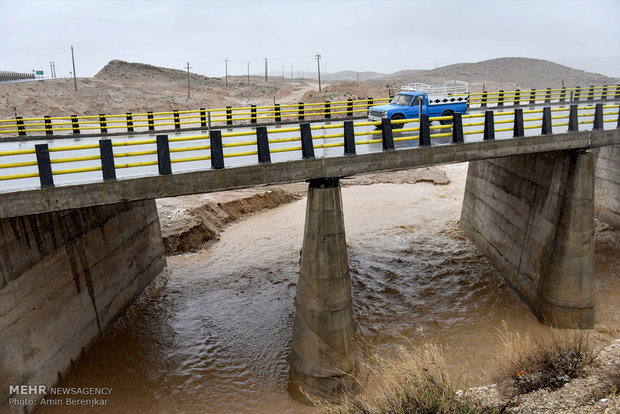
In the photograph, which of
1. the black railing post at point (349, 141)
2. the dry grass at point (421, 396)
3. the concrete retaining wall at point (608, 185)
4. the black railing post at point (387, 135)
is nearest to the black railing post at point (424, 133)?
the black railing post at point (387, 135)

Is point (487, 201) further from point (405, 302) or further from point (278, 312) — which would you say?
point (278, 312)

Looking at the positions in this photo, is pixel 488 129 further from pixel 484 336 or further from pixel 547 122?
pixel 484 336

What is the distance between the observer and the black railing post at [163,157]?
8693 mm

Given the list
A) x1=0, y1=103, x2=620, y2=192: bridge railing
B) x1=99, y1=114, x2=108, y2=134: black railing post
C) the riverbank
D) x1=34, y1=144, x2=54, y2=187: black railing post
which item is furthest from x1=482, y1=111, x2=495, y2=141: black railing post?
x1=99, y1=114, x2=108, y2=134: black railing post

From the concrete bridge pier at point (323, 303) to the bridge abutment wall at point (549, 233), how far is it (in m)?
6.46

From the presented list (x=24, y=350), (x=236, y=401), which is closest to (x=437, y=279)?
(x=236, y=401)

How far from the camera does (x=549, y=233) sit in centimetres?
1280

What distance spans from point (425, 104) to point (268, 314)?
8.73 m

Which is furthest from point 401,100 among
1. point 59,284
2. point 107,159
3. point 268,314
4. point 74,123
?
point 59,284

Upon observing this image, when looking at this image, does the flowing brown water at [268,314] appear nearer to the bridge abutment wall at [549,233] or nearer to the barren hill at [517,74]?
the bridge abutment wall at [549,233]

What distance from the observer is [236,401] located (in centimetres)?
1041

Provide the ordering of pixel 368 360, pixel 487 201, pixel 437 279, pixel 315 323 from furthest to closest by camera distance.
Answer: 1. pixel 487 201
2. pixel 437 279
3. pixel 368 360
4. pixel 315 323

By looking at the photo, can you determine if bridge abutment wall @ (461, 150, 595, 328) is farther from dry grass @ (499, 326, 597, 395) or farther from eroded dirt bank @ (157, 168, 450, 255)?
eroded dirt bank @ (157, 168, 450, 255)

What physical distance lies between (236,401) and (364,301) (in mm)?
5592
